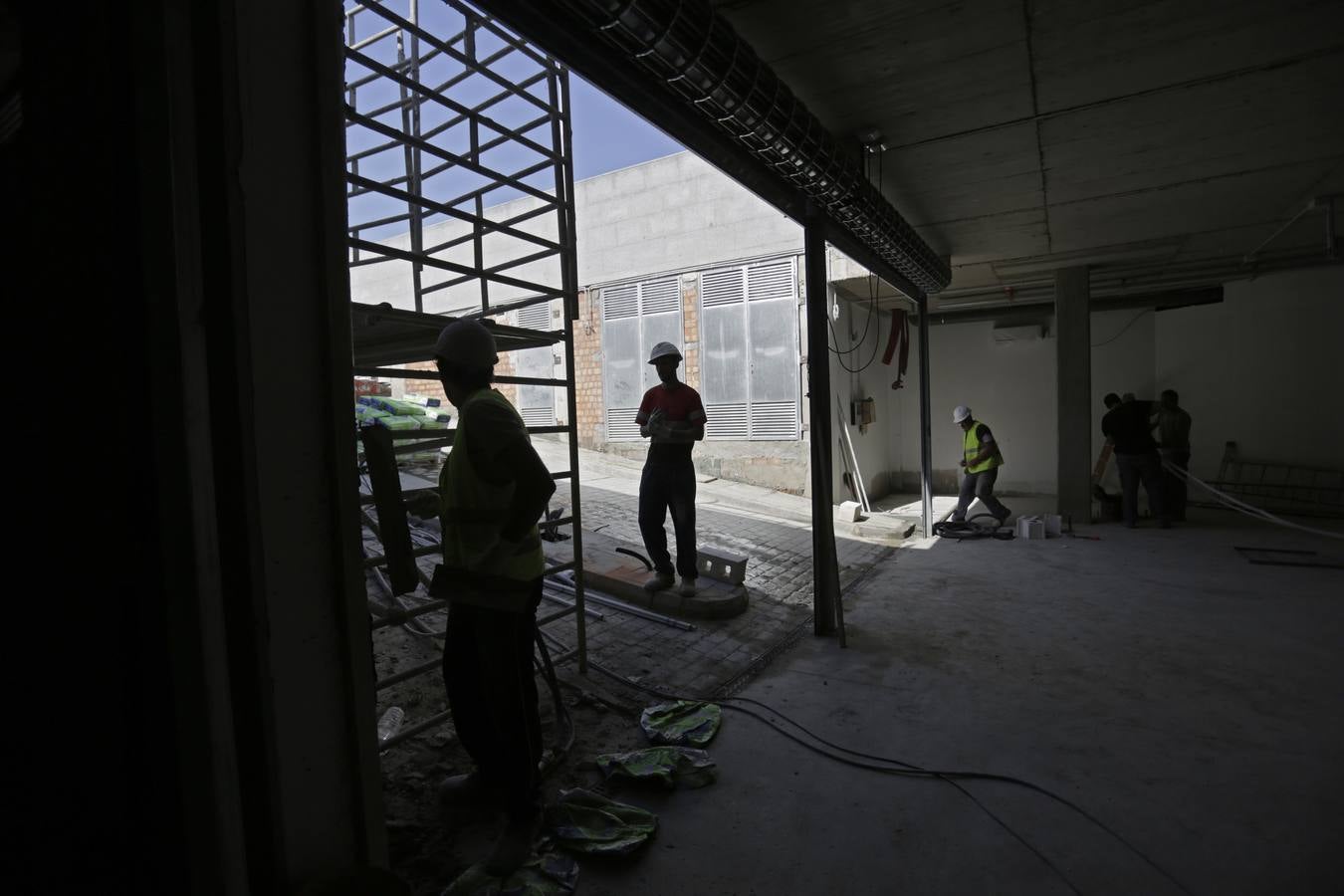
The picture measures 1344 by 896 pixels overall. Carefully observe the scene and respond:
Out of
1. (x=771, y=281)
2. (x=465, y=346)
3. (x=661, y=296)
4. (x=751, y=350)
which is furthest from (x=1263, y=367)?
(x=465, y=346)

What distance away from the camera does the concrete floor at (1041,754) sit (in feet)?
7.25

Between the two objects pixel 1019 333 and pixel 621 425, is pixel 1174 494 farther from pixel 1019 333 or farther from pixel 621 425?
pixel 621 425

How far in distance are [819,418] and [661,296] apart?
7.65 m

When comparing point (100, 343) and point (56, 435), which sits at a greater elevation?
point (100, 343)

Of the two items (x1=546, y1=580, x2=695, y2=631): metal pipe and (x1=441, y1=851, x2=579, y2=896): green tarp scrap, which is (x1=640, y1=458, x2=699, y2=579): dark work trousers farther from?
(x1=441, y1=851, x2=579, y2=896): green tarp scrap

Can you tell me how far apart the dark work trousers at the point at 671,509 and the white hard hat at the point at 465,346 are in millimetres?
2586

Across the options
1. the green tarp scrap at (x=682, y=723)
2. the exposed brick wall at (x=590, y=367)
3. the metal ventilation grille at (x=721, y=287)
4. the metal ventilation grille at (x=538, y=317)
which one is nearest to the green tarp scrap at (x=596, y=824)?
the green tarp scrap at (x=682, y=723)

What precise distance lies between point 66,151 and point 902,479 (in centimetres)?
1329

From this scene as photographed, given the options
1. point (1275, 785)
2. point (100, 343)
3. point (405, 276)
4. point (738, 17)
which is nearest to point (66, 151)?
point (100, 343)

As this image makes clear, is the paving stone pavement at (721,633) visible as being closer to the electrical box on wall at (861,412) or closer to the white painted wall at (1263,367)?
the electrical box on wall at (861,412)

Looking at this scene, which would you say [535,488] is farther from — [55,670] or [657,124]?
[657,124]

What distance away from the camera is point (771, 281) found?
34.6ft

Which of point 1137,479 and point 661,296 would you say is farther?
point 661,296

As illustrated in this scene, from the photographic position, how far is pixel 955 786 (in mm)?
2682
